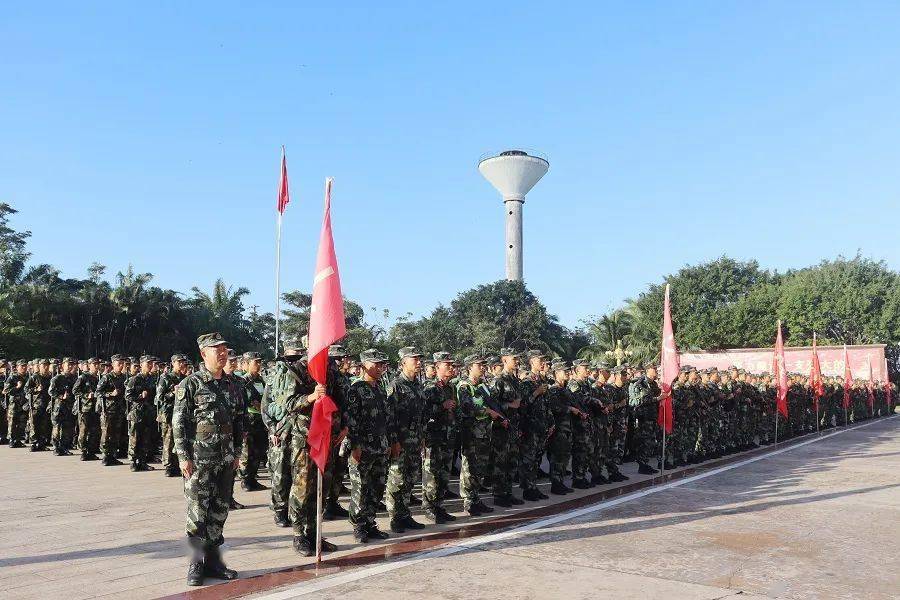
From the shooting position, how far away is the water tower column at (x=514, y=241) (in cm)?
7119

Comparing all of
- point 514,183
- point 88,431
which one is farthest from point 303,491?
point 514,183

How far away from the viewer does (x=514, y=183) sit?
71.9m

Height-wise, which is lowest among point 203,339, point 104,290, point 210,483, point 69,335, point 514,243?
point 210,483

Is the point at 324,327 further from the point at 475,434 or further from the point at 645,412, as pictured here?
the point at 645,412

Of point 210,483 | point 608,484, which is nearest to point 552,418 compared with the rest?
point 608,484

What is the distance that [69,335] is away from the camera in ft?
107

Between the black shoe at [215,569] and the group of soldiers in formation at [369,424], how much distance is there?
0.01 metres

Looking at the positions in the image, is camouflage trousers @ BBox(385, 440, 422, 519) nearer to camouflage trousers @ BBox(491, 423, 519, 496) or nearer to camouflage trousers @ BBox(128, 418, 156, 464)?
camouflage trousers @ BBox(491, 423, 519, 496)

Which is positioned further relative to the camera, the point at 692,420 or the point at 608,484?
the point at 692,420

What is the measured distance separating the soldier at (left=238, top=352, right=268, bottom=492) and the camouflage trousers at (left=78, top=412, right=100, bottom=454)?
4743mm

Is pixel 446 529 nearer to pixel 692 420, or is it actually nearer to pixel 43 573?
pixel 43 573

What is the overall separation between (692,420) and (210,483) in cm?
1101

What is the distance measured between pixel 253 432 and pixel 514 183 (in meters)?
63.9

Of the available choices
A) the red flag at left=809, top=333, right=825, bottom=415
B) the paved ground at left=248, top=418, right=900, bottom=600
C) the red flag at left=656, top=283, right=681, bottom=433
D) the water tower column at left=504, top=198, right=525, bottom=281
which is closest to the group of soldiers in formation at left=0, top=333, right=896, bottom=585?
the red flag at left=656, top=283, right=681, bottom=433
